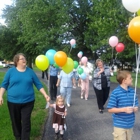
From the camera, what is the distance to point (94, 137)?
207 inches

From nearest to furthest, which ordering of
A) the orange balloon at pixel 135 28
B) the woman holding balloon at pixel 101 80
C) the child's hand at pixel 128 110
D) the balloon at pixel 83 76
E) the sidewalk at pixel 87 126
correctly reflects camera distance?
the child's hand at pixel 128 110 → the orange balloon at pixel 135 28 → the sidewalk at pixel 87 126 → the woman holding balloon at pixel 101 80 → the balloon at pixel 83 76

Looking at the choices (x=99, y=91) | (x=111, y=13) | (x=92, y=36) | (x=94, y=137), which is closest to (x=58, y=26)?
(x=92, y=36)

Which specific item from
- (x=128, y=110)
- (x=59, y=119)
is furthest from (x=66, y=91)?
(x=128, y=110)

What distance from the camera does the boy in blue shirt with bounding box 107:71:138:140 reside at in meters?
3.68

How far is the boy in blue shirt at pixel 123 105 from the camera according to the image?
368 cm

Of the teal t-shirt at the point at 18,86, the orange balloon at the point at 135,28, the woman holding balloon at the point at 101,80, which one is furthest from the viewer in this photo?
the woman holding balloon at the point at 101,80

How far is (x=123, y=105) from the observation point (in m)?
3.69

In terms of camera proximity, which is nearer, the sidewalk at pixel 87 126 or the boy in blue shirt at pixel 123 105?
the boy in blue shirt at pixel 123 105

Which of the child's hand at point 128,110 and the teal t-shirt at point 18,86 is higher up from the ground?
the teal t-shirt at point 18,86

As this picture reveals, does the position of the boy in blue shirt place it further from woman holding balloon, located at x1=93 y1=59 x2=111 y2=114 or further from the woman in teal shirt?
woman holding balloon, located at x1=93 y1=59 x2=111 y2=114

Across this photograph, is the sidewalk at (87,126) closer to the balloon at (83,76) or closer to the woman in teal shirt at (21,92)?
the woman in teal shirt at (21,92)

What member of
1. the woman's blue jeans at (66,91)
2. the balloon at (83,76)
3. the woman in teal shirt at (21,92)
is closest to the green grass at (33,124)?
the woman in teal shirt at (21,92)

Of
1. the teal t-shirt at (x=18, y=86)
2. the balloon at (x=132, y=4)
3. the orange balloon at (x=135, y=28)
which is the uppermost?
the balloon at (x=132, y=4)

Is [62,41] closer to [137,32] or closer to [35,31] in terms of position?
[35,31]
